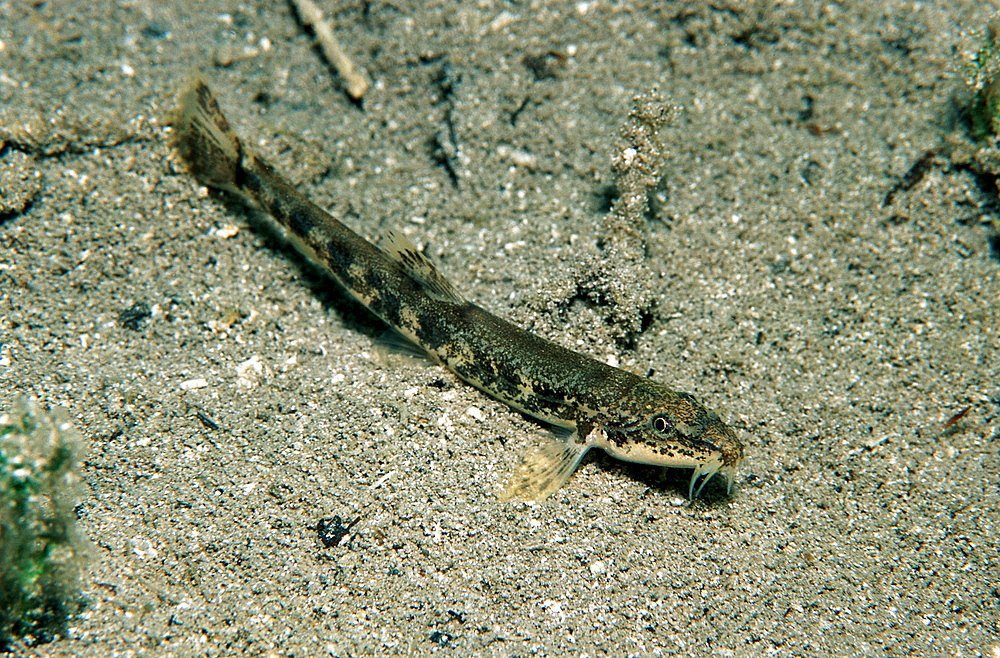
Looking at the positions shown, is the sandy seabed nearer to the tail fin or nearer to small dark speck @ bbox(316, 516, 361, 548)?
small dark speck @ bbox(316, 516, 361, 548)

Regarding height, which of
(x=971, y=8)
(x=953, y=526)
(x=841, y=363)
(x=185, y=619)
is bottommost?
(x=185, y=619)

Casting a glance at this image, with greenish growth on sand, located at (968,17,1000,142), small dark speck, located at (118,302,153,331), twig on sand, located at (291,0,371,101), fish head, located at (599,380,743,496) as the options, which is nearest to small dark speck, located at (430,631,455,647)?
fish head, located at (599,380,743,496)

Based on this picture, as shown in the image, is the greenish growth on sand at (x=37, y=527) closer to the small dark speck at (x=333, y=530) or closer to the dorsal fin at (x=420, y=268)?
the small dark speck at (x=333, y=530)

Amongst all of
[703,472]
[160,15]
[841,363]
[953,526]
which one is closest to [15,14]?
[160,15]

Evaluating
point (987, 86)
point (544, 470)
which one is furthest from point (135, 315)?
point (987, 86)

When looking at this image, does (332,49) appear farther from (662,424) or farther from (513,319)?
(662,424)

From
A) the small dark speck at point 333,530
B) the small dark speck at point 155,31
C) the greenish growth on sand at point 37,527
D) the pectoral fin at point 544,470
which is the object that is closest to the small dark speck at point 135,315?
the greenish growth on sand at point 37,527

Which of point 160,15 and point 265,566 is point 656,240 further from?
point 160,15
